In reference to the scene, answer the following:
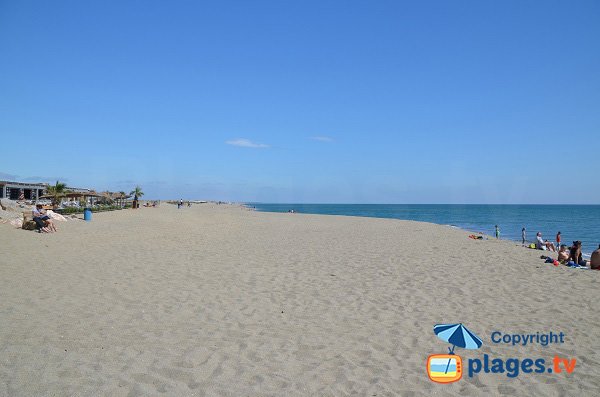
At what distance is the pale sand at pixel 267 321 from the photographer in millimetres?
3660

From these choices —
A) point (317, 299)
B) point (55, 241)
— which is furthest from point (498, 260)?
point (55, 241)

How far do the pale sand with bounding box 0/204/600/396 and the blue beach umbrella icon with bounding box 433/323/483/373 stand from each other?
12 cm

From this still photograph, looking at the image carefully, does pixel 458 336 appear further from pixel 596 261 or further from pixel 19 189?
pixel 19 189

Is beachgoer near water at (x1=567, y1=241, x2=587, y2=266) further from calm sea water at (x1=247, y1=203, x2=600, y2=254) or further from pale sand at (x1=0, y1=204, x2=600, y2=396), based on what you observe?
calm sea water at (x1=247, y1=203, x2=600, y2=254)

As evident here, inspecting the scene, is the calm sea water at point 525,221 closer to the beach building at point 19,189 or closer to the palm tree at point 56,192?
the palm tree at point 56,192

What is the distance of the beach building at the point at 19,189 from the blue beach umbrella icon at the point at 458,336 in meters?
43.2

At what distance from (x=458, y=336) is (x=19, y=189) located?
166ft

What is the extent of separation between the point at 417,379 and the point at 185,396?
2.26 metres

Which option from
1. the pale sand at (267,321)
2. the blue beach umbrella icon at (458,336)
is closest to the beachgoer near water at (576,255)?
the pale sand at (267,321)

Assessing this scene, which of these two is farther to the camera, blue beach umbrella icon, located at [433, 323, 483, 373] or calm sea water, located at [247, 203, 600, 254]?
calm sea water, located at [247, 203, 600, 254]

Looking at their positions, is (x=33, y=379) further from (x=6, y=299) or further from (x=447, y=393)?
(x=447, y=393)

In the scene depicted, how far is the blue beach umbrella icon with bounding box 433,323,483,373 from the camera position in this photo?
185 inches

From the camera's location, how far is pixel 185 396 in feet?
11.0

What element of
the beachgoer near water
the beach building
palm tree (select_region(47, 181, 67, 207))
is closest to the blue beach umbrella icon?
the beachgoer near water
